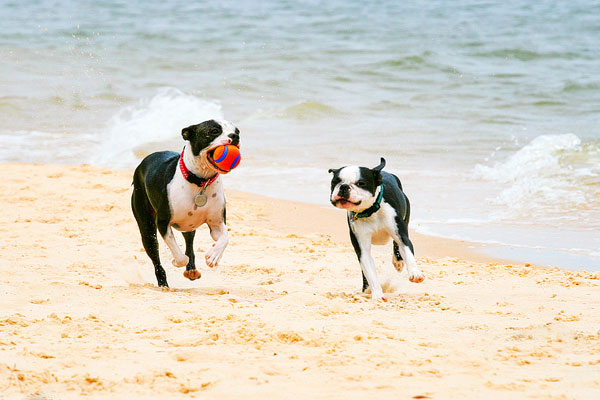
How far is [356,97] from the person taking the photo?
18672 millimetres

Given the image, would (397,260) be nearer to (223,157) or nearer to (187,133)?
(223,157)

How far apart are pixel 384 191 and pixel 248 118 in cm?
1118

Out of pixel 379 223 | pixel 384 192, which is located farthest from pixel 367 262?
pixel 384 192

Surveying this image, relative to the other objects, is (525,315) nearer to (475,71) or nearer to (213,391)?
(213,391)

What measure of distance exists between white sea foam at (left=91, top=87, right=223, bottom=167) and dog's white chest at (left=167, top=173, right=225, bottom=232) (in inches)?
296

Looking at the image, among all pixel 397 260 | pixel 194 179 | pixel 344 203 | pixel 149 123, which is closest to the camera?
pixel 344 203

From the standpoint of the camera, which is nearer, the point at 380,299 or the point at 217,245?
the point at 380,299

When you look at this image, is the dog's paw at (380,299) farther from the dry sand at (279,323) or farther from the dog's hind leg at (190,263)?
the dog's hind leg at (190,263)

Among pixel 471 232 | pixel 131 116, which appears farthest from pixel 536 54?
pixel 471 232

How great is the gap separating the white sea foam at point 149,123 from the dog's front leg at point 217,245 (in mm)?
7465

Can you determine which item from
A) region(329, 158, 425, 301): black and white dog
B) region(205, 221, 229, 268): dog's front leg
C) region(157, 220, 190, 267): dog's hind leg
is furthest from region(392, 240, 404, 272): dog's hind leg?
region(157, 220, 190, 267): dog's hind leg

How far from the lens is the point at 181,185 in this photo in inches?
232

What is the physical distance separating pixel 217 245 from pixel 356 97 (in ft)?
43.0

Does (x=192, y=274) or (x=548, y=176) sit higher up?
(x=548, y=176)
